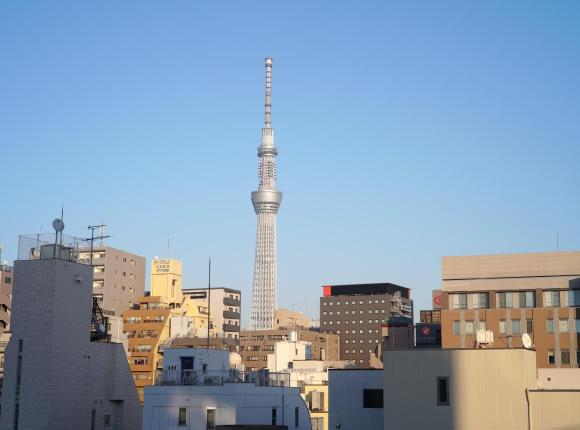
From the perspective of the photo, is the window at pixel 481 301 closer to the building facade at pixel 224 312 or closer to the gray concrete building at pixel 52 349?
the gray concrete building at pixel 52 349

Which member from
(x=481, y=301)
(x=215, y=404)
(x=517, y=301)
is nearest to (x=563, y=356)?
(x=517, y=301)

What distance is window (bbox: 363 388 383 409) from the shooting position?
57062mm

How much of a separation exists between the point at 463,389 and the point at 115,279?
126m

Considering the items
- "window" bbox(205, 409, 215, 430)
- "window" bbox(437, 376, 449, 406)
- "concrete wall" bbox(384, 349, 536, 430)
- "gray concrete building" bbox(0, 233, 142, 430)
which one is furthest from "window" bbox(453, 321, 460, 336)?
"window" bbox(437, 376, 449, 406)

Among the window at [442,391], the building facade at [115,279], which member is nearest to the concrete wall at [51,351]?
the window at [442,391]

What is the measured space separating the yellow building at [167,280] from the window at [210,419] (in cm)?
11600

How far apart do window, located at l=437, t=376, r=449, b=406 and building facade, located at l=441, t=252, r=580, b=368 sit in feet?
149

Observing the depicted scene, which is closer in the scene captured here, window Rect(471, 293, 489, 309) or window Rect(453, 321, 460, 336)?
window Rect(453, 321, 460, 336)

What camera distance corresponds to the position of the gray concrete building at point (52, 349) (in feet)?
203

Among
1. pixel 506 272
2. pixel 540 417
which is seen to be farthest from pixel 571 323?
pixel 540 417

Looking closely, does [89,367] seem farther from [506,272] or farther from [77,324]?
[506,272]

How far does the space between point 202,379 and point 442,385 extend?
21653 mm

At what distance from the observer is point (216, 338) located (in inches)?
6604

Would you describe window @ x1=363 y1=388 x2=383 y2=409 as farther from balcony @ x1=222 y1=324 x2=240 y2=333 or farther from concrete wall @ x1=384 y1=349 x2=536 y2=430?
balcony @ x1=222 y1=324 x2=240 y2=333
